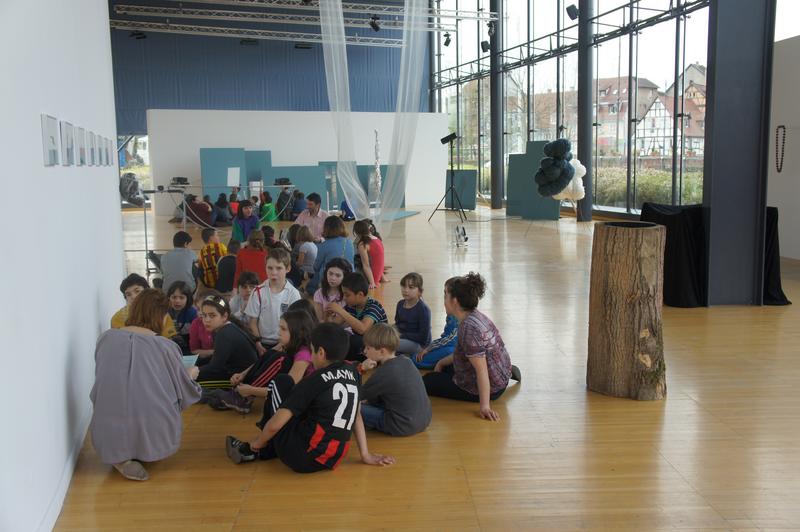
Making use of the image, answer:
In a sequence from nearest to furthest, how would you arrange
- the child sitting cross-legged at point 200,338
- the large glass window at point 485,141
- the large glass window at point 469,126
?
1. the child sitting cross-legged at point 200,338
2. the large glass window at point 485,141
3. the large glass window at point 469,126

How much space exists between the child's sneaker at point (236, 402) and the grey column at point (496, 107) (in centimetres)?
1713

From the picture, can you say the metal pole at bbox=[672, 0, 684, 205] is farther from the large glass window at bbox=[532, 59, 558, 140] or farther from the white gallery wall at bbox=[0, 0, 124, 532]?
the white gallery wall at bbox=[0, 0, 124, 532]

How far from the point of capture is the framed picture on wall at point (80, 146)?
436 centimetres

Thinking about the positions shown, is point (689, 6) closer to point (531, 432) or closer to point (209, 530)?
point (531, 432)

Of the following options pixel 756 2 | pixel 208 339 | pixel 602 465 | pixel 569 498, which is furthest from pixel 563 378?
pixel 756 2

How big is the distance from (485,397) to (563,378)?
0.99 metres

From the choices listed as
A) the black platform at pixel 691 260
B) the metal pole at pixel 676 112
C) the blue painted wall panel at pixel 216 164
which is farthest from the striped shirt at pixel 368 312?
the blue painted wall panel at pixel 216 164

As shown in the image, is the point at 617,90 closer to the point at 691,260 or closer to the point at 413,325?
the point at 691,260

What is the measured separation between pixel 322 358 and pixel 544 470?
1.22m

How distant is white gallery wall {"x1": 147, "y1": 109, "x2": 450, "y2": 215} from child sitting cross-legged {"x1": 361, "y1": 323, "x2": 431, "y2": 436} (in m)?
18.6

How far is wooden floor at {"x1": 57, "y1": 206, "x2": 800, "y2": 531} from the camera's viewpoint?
3.08 metres

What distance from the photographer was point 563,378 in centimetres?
508

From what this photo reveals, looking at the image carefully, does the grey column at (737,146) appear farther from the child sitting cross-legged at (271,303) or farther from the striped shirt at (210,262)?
the striped shirt at (210,262)

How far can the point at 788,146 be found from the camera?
10164 millimetres
